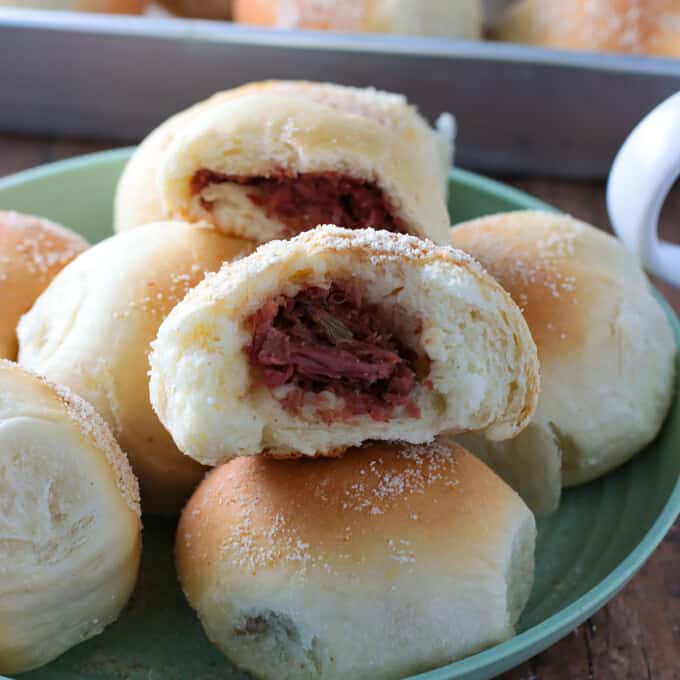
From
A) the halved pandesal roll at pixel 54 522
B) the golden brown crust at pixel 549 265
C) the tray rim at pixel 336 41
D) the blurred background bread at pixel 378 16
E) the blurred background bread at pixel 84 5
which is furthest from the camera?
the blurred background bread at pixel 84 5

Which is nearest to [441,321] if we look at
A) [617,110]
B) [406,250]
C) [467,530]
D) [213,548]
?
[406,250]

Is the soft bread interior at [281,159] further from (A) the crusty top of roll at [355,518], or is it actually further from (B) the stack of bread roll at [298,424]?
(A) the crusty top of roll at [355,518]

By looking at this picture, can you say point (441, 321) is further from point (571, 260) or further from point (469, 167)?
point (469, 167)


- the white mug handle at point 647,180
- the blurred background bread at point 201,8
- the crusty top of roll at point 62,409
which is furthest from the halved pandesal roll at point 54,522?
the blurred background bread at point 201,8

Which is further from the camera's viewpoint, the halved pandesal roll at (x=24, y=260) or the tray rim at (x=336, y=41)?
the tray rim at (x=336, y=41)

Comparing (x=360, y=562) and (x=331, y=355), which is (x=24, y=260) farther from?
(x=360, y=562)

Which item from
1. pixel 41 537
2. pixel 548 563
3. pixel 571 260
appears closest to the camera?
→ pixel 41 537

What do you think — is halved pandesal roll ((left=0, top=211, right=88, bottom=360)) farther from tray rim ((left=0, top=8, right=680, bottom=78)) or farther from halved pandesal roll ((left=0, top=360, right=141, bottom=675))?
tray rim ((left=0, top=8, right=680, bottom=78))
